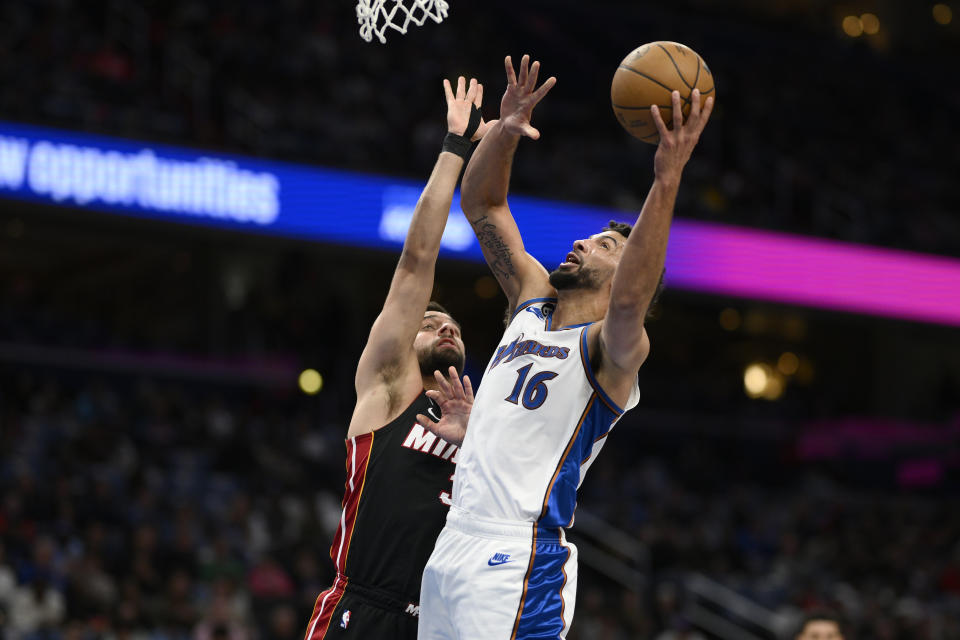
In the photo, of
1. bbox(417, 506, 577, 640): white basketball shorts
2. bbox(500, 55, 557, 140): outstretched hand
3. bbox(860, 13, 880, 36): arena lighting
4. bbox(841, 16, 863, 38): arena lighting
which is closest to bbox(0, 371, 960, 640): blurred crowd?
bbox(417, 506, 577, 640): white basketball shorts

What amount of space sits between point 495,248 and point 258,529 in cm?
774

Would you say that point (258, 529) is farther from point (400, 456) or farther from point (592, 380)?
point (592, 380)

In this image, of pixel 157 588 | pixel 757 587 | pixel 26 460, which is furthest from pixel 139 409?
pixel 757 587

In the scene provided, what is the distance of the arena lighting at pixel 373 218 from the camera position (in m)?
12.1

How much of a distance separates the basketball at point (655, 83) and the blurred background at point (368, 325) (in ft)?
21.8

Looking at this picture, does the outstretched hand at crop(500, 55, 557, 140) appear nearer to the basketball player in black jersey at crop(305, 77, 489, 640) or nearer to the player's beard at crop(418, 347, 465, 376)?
the basketball player in black jersey at crop(305, 77, 489, 640)

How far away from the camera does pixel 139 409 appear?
13.2 metres

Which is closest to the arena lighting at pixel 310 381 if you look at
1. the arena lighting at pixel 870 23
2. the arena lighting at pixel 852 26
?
the arena lighting at pixel 852 26

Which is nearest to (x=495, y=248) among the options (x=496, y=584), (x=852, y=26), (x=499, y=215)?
(x=499, y=215)

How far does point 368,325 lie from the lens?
20.2m

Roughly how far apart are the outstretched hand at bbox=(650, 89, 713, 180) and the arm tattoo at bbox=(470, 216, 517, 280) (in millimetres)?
1013

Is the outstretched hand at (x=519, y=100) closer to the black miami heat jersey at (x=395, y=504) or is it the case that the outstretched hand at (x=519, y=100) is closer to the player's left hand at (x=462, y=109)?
the player's left hand at (x=462, y=109)

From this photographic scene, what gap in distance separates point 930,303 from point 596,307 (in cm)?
1325

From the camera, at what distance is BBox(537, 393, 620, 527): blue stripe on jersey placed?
4.22m
